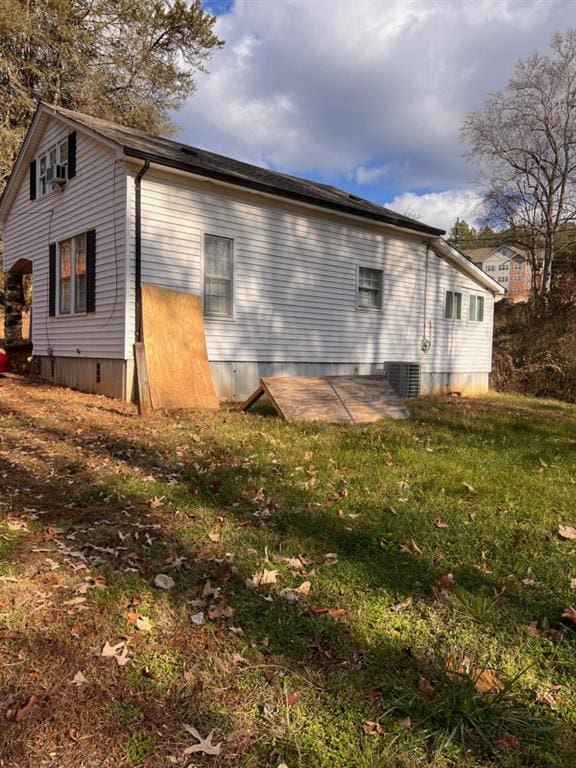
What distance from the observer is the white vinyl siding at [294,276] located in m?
9.42

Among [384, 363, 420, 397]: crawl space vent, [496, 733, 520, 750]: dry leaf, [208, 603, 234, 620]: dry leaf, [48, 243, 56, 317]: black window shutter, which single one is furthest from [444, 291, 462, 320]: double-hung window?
[496, 733, 520, 750]: dry leaf

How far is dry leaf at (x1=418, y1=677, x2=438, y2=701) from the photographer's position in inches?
81.3

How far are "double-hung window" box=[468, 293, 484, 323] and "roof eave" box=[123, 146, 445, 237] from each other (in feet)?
9.31

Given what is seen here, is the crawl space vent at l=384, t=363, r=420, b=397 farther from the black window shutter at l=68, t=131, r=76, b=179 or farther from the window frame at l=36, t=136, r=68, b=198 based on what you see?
the window frame at l=36, t=136, r=68, b=198

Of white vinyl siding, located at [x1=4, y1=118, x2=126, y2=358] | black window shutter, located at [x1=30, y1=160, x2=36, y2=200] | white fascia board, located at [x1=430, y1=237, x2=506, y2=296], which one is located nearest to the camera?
white vinyl siding, located at [x1=4, y1=118, x2=126, y2=358]

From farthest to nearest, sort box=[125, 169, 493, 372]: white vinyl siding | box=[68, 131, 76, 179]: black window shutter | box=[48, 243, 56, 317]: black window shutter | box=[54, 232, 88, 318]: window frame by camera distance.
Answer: box=[48, 243, 56, 317]: black window shutter, box=[68, 131, 76, 179]: black window shutter, box=[54, 232, 88, 318]: window frame, box=[125, 169, 493, 372]: white vinyl siding

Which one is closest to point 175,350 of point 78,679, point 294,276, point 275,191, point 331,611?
point 294,276

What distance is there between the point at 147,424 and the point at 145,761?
5.36m

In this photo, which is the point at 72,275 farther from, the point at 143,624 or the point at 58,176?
the point at 143,624

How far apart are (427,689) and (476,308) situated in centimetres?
1557

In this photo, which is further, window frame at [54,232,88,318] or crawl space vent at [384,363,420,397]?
crawl space vent at [384,363,420,397]

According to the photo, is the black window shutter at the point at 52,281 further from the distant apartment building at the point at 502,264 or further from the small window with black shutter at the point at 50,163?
the distant apartment building at the point at 502,264

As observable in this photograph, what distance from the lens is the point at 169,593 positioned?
110 inches

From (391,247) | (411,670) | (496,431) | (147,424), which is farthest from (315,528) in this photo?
(391,247)
